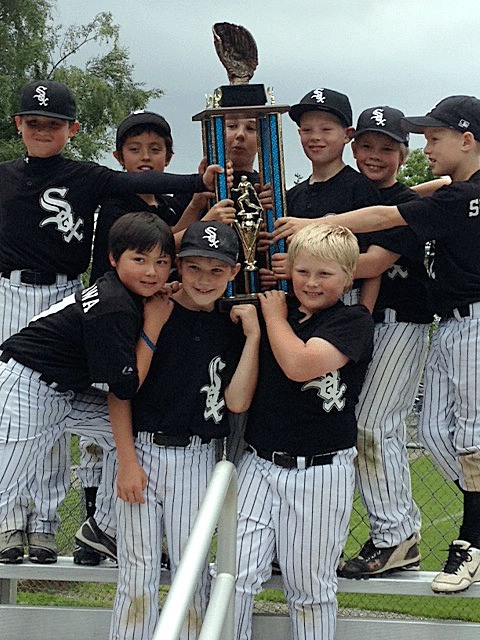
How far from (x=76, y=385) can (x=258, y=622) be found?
1.09m

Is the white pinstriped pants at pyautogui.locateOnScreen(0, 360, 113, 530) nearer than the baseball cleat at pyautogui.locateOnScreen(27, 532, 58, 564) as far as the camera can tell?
Yes

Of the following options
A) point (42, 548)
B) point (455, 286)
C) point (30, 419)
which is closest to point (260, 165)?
point (455, 286)

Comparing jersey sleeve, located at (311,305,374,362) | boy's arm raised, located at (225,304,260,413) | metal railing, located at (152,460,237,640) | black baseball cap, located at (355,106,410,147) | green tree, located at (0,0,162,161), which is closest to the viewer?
metal railing, located at (152,460,237,640)

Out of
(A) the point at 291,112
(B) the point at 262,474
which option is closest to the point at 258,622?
(B) the point at 262,474

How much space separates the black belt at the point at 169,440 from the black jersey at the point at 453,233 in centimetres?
102

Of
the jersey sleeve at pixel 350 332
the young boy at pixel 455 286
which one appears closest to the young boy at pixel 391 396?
the young boy at pixel 455 286

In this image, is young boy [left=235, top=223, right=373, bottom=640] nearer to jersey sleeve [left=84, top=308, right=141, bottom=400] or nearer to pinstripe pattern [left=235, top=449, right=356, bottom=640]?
pinstripe pattern [left=235, top=449, right=356, bottom=640]

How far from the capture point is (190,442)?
10.2ft

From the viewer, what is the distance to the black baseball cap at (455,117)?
128 inches

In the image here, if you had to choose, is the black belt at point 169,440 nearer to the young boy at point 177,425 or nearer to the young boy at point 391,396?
the young boy at point 177,425

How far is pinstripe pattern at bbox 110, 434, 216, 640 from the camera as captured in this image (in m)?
3.08

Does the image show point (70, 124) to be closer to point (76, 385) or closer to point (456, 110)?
point (76, 385)

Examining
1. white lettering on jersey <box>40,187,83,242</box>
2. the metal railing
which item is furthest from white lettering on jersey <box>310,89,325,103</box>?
the metal railing

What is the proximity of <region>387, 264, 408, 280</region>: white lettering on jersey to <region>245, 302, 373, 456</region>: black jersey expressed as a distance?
0.37 m
